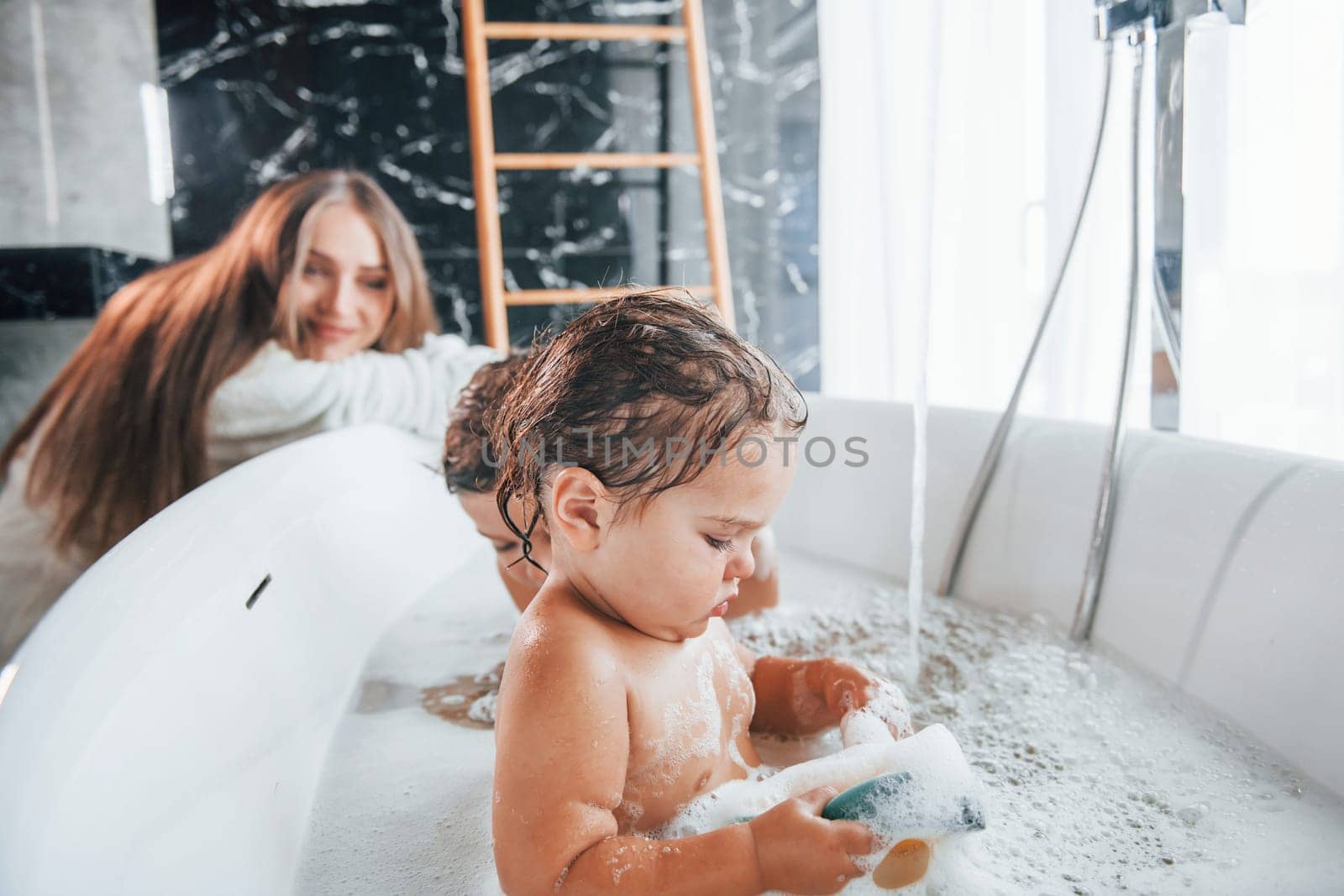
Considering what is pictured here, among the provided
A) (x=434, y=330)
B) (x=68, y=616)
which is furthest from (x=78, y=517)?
(x=68, y=616)

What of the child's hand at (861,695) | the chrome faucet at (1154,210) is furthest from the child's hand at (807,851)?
the chrome faucet at (1154,210)

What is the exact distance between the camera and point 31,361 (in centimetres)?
212

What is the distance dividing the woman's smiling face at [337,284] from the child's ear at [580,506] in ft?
4.17

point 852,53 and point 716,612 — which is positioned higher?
point 852,53

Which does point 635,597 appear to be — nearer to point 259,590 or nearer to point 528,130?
point 259,590

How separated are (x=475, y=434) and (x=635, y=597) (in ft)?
1.51

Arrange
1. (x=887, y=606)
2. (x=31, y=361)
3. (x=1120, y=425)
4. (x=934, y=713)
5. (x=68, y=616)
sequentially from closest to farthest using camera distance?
(x=68, y=616) → (x=934, y=713) → (x=1120, y=425) → (x=887, y=606) → (x=31, y=361)

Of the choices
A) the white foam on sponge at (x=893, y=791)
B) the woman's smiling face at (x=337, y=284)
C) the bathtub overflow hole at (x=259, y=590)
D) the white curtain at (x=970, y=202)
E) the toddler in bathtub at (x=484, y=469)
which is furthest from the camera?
the woman's smiling face at (x=337, y=284)

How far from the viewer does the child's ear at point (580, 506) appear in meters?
0.70

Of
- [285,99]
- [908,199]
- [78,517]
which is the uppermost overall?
[285,99]

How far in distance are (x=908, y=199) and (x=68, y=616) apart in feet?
6.84

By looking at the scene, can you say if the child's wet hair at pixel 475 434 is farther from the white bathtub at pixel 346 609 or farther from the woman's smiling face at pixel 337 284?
the woman's smiling face at pixel 337 284

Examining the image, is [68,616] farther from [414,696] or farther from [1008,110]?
[1008,110]

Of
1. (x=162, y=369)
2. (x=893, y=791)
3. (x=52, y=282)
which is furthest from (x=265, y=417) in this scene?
(x=893, y=791)
